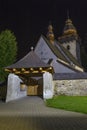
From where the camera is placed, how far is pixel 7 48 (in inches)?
1544

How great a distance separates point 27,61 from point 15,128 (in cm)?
1436

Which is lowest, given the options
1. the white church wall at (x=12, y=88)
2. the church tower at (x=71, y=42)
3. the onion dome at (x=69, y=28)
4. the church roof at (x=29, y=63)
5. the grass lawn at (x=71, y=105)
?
the grass lawn at (x=71, y=105)

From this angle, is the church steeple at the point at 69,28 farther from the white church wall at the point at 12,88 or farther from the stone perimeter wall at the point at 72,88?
the white church wall at the point at 12,88

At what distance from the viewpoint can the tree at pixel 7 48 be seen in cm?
3791

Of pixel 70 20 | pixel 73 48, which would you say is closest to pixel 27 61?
pixel 73 48

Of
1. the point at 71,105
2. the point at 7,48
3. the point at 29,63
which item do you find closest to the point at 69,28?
the point at 7,48

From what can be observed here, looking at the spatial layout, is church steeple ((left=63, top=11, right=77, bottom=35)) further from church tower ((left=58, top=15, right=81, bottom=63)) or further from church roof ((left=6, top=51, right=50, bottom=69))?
church roof ((left=6, top=51, right=50, bottom=69))

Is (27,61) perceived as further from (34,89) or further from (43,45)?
(43,45)

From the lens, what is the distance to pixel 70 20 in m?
64.1

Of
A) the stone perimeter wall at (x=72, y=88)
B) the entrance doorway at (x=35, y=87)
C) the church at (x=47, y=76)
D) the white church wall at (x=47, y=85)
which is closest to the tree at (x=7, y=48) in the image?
the church at (x=47, y=76)

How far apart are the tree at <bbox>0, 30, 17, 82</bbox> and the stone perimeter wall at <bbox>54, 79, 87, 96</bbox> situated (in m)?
13.9

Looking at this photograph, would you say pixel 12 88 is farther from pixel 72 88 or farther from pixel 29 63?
pixel 72 88

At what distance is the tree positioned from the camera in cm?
3791

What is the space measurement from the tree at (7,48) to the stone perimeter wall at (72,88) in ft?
45.6
